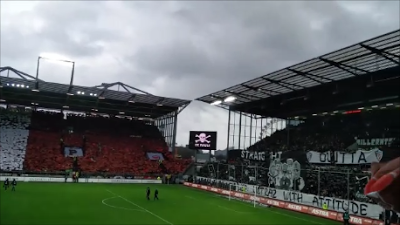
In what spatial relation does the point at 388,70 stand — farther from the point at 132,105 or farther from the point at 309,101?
the point at 132,105

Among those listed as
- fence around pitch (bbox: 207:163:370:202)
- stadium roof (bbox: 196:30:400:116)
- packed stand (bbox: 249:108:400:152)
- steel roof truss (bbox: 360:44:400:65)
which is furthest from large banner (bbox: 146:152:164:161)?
steel roof truss (bbox: 360:44:400:65)

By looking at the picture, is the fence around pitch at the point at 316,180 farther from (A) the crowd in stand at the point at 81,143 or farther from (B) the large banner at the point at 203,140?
(A) the crowd in stand at the point at 81,143

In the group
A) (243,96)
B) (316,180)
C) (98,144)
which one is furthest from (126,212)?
(98,144)

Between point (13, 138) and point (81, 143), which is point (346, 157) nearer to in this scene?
point (81, 143)

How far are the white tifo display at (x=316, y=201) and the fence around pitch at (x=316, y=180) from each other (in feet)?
1.73

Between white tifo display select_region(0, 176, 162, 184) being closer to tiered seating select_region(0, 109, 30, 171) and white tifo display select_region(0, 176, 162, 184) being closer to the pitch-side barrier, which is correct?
tiered seating select_region(0, 109, 30, 171)

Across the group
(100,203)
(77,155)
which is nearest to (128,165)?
(77,155)

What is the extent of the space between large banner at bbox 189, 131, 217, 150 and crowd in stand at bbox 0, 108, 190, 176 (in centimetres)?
790

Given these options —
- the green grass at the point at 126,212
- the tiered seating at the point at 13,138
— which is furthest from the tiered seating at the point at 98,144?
the green grass at the point at 126,212

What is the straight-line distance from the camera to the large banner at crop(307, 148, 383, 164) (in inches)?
1232

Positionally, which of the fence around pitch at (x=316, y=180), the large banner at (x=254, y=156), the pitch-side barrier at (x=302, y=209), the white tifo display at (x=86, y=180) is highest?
the large banner at (x=254, y=156)

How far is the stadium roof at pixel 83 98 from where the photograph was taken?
5219cm

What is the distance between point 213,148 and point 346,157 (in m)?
23.7

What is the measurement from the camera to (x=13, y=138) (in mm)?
58156
